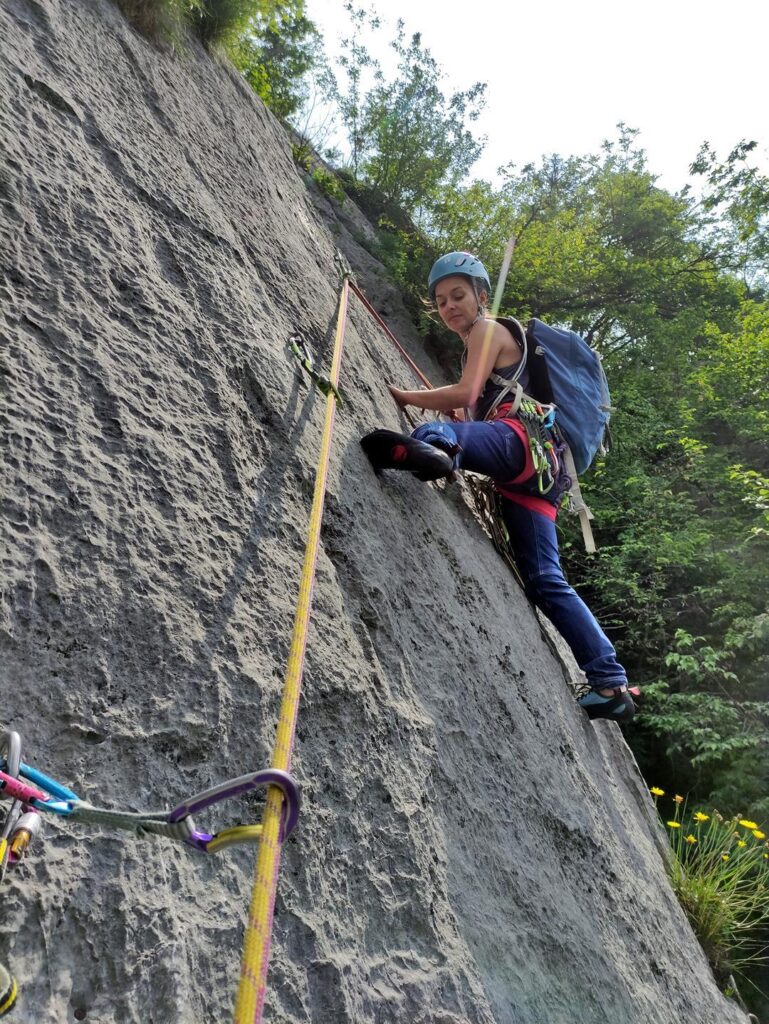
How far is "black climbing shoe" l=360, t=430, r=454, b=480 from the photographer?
227 centimetres

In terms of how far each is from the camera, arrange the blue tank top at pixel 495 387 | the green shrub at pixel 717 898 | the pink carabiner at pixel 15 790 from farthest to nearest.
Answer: the green shrub at pixel 717 898, the blue tank top at pixel 495 387, the pink carabiner at pixel 15 790

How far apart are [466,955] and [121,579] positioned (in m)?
1.05

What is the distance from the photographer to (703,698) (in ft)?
18.3

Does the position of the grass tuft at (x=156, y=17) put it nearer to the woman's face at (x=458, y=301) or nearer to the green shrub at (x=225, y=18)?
the green shrub at (x=225, y=18)

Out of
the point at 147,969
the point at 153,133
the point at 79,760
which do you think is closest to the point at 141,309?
the point at 153,133

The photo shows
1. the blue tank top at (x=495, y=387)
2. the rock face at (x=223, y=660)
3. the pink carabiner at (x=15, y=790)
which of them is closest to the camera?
the pink carabiner at (x=15, y=790)

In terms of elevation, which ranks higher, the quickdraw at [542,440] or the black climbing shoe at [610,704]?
the quickdraw at [542,440]

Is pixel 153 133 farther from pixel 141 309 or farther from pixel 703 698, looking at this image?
pixel 703 698

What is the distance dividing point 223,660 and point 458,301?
2324 mm

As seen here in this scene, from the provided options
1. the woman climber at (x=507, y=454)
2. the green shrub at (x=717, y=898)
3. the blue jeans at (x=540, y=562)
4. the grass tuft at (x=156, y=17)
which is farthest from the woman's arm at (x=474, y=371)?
the green shrub at (x=717, y=898)

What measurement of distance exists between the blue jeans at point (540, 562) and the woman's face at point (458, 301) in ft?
2.38

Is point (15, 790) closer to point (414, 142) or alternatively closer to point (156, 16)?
point (156, 16)

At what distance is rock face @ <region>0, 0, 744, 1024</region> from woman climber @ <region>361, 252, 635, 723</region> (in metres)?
0.21

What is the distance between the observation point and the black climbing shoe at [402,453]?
7.43 feet
